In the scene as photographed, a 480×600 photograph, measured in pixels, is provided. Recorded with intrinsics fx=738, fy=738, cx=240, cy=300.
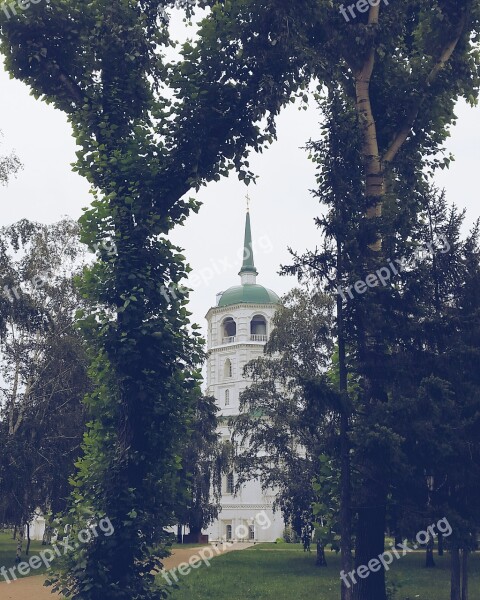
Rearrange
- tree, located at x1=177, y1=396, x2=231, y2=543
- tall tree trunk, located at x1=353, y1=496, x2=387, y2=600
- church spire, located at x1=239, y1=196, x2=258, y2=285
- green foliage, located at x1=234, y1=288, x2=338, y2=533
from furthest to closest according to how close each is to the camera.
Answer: church spire, located at x1=239, y1=196, x2=258, y2=285, tree, located at x1=177, y1=396, x2=231, y2=543, green foliage, located at x1=234, y1=288, x2=338, y2=533, tall tree trunk, located at x1=353, y1=496, x2=387, y2=600

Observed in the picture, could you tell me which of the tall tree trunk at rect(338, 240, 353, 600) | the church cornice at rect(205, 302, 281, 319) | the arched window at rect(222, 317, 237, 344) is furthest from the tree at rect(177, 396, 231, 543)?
the tall tree trunk at rect(338, 240, 353, 600)

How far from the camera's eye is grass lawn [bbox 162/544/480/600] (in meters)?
21.3

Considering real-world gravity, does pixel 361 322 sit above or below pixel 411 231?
below

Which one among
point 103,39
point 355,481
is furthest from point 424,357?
point 103,39

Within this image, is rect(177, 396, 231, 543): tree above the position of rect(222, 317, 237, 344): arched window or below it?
below

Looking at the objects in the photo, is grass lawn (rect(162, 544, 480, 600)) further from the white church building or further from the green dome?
the green dome

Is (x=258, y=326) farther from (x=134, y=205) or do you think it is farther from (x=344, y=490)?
(x=134, y=205)

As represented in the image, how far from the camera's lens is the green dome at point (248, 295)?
65.9 m

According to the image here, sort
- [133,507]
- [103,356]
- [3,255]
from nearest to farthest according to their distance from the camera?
1. [133,507]
2. [103,356]
3. [3,255]

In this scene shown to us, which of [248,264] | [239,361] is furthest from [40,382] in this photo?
[248,264]

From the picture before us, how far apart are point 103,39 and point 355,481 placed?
415 inches

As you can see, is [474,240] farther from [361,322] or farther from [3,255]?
[3,255]

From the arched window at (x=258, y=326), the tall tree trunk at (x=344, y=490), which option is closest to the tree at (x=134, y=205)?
the tall tree trunk at (x=344, y=490)

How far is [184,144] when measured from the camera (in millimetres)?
14062
